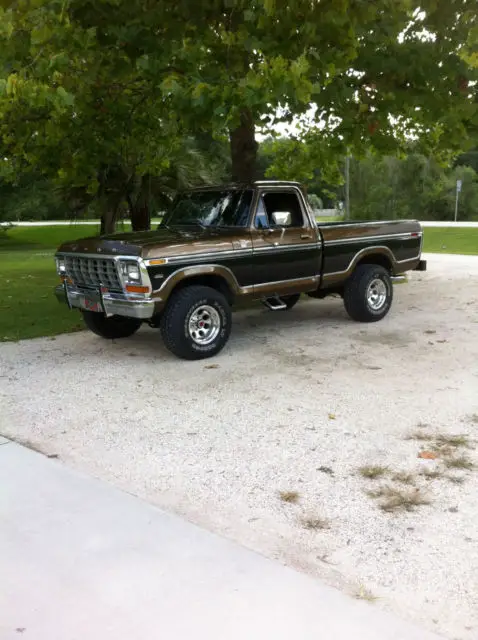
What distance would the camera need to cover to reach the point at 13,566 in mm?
3139

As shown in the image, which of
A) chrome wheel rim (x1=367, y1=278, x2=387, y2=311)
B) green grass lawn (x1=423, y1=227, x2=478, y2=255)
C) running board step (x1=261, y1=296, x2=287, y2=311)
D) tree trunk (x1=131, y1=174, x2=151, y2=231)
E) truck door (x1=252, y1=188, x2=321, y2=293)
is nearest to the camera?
truck door (x1=252, y1=188, x2=321, y2=293)

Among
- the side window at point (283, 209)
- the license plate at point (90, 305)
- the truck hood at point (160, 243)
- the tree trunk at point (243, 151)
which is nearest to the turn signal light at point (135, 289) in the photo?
the truck hood at point (160, 243)

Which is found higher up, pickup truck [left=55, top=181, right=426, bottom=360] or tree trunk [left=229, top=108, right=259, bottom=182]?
tree trunk [left=229, top=108, right=259, bottom=182]

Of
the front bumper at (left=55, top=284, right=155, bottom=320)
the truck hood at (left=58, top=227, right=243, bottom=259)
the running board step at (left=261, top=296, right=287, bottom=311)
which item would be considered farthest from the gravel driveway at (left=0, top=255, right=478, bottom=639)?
the truck hood at (left=58, top=227, right=243, bottom=259)

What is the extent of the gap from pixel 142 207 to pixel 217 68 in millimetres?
9982

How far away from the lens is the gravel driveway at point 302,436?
127 inches

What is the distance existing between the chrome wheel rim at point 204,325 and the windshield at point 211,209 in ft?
3.99

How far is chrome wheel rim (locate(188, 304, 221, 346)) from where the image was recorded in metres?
7.18

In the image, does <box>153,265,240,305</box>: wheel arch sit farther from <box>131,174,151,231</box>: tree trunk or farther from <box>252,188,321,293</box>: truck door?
<box>131,174,151,231</box>: tree trunk

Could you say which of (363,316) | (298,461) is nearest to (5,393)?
(298,461)

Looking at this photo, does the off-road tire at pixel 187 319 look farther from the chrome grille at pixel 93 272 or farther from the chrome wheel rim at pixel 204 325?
the chrome grille at pixel 93 272

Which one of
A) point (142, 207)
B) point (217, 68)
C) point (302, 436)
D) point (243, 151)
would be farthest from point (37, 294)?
point (302, 436)

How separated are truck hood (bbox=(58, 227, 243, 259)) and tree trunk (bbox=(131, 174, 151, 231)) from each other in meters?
9.70

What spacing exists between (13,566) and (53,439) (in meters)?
1.84
